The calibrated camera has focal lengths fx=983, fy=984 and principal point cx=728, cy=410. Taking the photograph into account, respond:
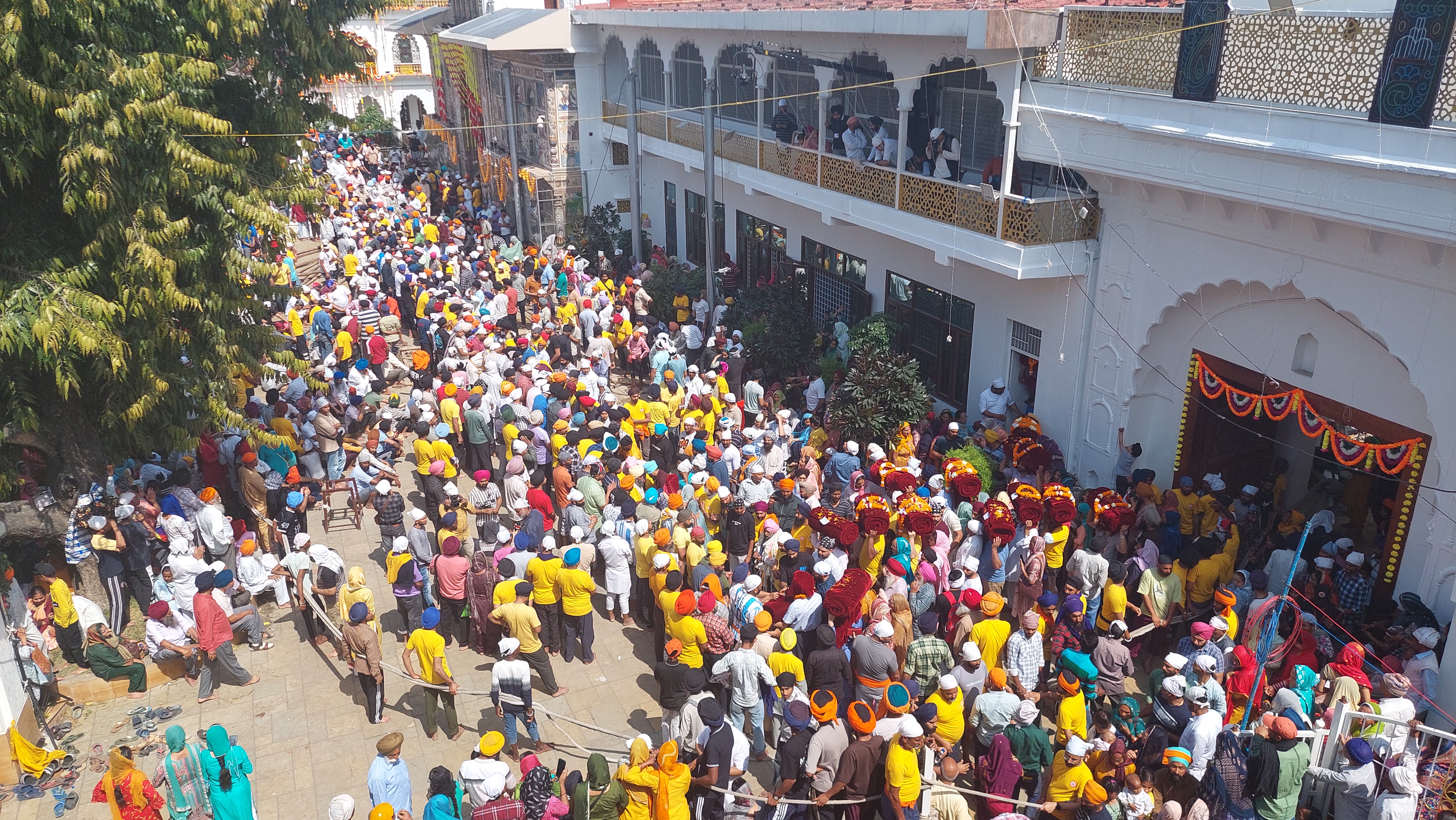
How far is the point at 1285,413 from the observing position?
10469mm

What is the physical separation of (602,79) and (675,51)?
15.2 ft

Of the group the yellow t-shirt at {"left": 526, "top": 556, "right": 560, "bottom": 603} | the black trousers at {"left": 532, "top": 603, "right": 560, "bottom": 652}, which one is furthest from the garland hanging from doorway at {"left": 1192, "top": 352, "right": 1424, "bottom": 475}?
the black trousers at {"left": 532, "top": 603, "right": 560, "bottom": 652}

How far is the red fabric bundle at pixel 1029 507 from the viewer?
10.1 meters

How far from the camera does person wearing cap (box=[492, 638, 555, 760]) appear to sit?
8.36 metres

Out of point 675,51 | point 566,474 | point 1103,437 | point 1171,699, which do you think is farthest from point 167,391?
point 675,51

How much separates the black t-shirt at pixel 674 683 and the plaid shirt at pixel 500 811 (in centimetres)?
171

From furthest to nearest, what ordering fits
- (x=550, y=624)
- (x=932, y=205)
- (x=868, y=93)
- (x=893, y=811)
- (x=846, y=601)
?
(x=868, y=93) < (x=932, y=205) < (x=550, y=624) < (x=846, y=601) < (x=893, y=811)

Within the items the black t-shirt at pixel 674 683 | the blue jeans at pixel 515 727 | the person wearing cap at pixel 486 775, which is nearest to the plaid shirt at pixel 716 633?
the black t-shirt at pixel 674 683

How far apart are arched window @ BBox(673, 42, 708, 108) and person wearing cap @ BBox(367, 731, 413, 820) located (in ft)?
60.5

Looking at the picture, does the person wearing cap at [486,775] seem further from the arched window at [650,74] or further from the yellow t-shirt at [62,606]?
the arched window at [650,74]

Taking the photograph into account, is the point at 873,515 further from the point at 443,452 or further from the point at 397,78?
the point at 397,78

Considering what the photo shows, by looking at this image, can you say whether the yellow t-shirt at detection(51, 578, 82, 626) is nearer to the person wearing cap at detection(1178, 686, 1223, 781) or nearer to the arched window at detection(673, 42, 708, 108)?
the person wearing cap at detection(1178, 686, 1223, 781)

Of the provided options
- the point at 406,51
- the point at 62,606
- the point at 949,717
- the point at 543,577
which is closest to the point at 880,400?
the point at 543,577

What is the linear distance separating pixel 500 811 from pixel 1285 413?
28.9 ft
